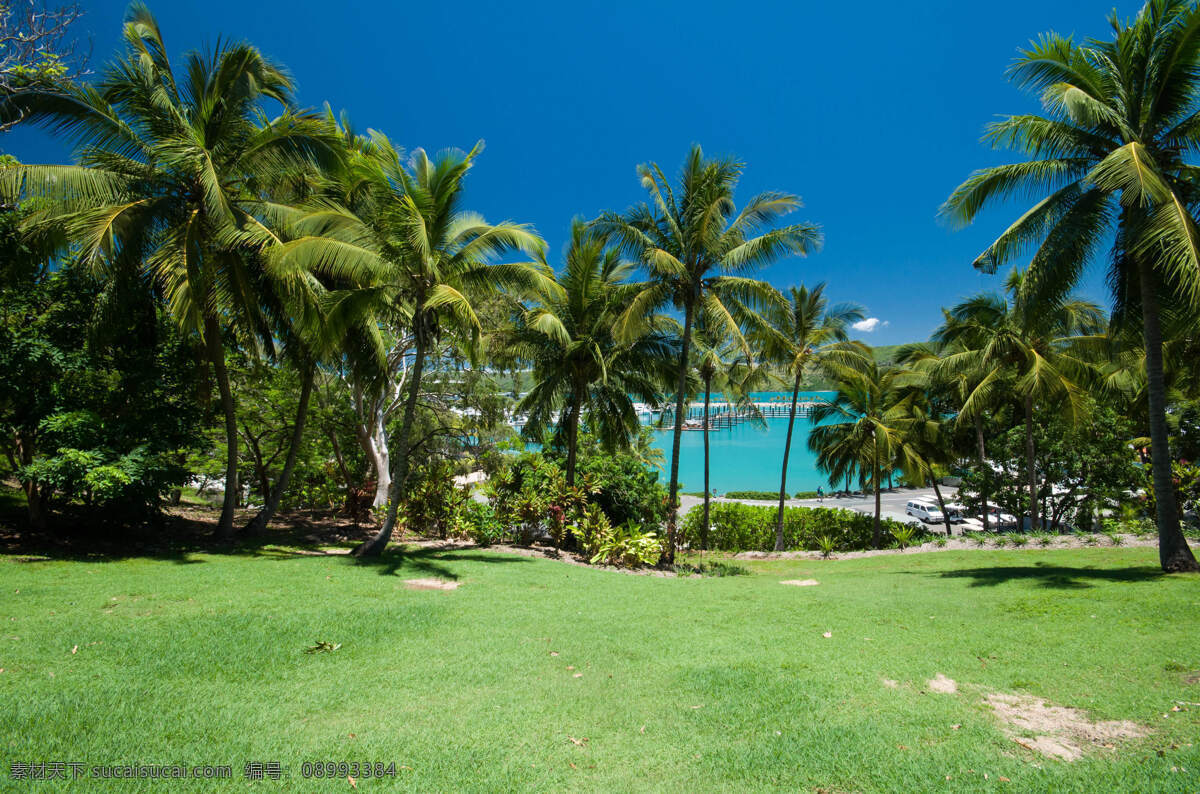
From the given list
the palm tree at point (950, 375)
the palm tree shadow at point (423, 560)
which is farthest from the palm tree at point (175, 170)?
the palm tree at point (950, 375)

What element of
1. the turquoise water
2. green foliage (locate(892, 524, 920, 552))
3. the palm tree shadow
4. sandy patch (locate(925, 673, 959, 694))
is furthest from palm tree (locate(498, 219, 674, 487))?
the turquoise water

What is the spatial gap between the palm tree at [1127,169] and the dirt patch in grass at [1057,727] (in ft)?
21.6

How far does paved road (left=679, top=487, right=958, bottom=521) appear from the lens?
1453 inches

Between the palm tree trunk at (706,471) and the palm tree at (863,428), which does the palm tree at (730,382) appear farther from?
the palm tree at (863,428)

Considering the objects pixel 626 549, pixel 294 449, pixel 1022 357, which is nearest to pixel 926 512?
pixel 1022 357

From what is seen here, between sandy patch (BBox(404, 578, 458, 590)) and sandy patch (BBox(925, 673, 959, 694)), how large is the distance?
6368 mm

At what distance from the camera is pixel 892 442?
19.5 metres

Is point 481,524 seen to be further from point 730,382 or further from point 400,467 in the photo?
point 730,382

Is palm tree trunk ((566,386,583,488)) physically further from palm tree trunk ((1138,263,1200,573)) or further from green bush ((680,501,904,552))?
palm tree trunk ((1138,263,1200,573))

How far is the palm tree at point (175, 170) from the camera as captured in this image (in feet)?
27.6

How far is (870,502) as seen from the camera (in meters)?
42.5

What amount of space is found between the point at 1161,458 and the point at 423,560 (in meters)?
12.5

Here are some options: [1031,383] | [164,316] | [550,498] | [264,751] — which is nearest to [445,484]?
[550,498]

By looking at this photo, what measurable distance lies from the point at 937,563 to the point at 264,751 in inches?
553
